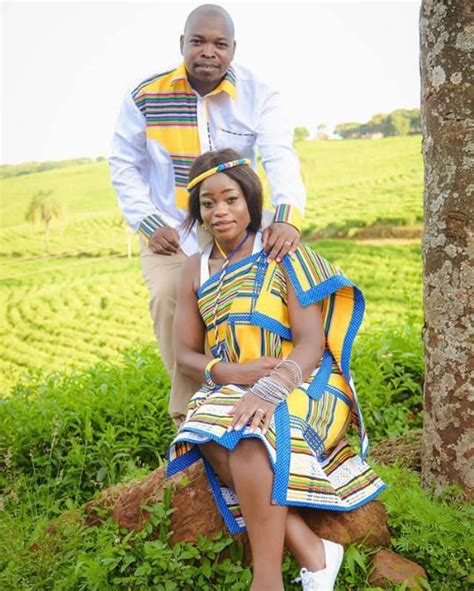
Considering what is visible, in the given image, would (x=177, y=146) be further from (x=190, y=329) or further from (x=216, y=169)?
(x=190, y=329)

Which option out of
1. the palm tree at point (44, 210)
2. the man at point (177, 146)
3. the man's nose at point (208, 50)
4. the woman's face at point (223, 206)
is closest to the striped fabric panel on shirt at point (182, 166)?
the man at point (177, 146)

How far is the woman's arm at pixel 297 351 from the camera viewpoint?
249 cm

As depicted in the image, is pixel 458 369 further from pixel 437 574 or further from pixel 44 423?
pixel 44 423

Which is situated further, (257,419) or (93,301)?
(93,301)

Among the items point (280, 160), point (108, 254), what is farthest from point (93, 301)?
point (280, 160)

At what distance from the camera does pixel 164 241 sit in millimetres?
3541

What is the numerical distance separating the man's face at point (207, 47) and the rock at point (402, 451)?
192 cm

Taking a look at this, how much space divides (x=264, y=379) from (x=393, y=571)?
2.59 ft

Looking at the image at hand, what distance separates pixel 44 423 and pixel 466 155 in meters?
2.74

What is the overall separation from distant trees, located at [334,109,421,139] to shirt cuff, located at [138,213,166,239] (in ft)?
21.0

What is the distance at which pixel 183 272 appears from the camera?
307 cm

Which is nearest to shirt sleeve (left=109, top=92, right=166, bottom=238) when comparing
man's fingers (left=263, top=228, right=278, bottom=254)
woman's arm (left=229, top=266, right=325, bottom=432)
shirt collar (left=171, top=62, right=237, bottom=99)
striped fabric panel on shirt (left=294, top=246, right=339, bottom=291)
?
shirt collar (left=171, top=62, right=237, bottom=99)

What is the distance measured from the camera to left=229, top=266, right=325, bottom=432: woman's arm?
2490 millimetres

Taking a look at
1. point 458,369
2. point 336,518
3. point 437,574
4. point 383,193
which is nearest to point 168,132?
point 458,369
